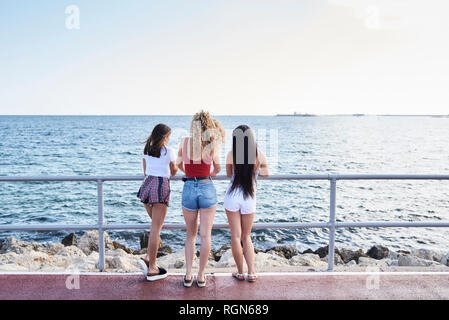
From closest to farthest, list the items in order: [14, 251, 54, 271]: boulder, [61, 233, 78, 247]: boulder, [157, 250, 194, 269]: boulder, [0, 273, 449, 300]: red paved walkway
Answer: [0, 273, 449, 300]: red paved walkway < [14, 251, 54, 271]: boulder < [157, 250, 194, 269]: boulder < [61, 233, 78, 247]: boulder

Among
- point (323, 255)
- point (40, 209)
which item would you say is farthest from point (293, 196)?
point (40, 209)

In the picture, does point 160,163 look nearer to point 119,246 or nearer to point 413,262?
point 413,262

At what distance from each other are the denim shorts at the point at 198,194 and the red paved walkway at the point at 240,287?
2.76ft

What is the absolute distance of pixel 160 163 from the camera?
3.40 meters

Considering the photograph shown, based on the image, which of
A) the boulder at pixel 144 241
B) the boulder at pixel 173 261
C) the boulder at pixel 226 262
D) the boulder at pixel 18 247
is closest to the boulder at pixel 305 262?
the boulder at pixel 226 262

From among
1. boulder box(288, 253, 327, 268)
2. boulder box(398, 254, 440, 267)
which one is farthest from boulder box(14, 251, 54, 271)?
boulder box(398, 254, 440, 267)

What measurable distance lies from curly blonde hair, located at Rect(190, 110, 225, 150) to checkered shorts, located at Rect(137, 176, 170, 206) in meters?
0.58

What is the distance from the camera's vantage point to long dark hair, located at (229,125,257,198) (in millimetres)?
3258

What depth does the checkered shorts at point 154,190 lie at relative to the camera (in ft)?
11.1

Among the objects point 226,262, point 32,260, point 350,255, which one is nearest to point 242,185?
point 226,262

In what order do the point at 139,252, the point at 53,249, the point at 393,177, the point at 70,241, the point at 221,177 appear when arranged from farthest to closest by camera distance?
the point at 70,241 < the point at 139,252 < the point at 53,249 < the point at 393,177 < the point at 221,177

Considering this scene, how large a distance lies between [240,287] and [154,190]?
1313 millimetres

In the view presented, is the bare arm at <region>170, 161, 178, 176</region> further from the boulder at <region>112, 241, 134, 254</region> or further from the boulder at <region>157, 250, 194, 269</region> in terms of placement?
the boulder at <region>112, 241, 134, 254</region>

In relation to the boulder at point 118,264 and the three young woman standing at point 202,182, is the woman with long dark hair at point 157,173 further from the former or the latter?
the boulder at point 118,264
